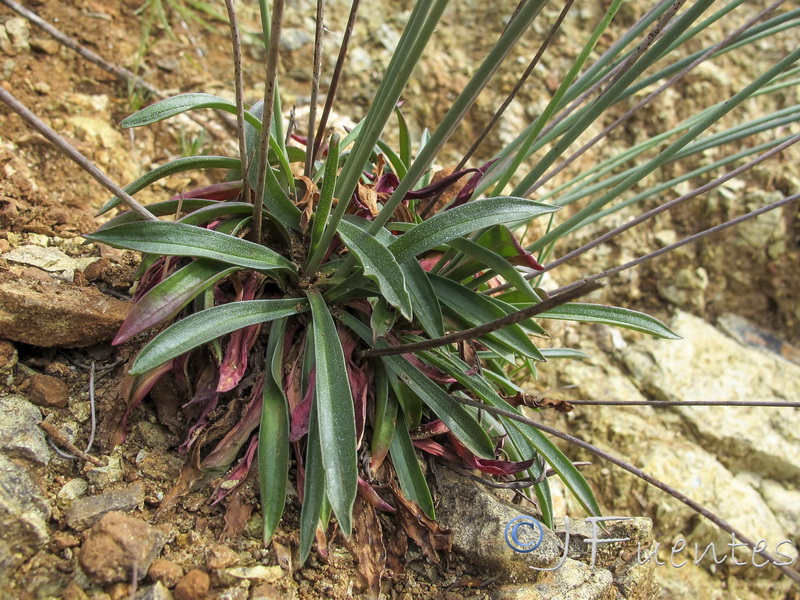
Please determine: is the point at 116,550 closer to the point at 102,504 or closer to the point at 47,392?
the point at 102,504

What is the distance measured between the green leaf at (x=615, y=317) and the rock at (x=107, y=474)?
114 cm

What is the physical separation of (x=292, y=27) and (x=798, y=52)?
7.52 ft

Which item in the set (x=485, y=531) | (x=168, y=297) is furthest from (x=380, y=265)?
(x=485, y=531)

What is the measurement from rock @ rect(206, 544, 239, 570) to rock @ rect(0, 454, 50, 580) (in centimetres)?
33

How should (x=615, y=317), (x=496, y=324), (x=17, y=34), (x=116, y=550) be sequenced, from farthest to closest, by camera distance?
(x=17, y=34), (x=615, y=317), (x=116, y=550), (x=496, y=324)

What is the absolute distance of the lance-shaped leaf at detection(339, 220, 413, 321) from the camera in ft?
4.09

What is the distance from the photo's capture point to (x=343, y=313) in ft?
5.23

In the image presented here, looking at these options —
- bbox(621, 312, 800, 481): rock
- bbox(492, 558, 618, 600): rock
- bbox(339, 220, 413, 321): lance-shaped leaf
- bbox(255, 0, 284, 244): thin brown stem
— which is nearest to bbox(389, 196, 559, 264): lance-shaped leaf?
bbox(339, 220, 413, 321): lance-shaped leaf

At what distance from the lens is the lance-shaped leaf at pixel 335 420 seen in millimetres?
1210

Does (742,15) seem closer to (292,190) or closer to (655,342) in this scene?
(655,342)

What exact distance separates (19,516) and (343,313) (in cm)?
84

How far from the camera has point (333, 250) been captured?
1630 millimetres

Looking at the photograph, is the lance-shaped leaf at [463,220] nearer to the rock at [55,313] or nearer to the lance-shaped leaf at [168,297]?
the lance-shaped leaf at [168,297]

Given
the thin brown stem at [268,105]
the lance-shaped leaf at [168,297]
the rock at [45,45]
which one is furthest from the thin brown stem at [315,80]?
the rock at [45,45]
